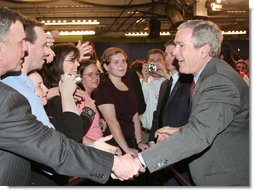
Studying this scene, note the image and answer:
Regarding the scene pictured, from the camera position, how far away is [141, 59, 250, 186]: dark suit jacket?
73.4 inches

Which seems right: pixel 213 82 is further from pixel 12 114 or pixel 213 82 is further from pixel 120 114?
pixel 120 114

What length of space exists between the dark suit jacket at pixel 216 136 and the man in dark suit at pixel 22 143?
431mm

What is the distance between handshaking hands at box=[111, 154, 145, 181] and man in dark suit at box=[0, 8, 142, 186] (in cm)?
21

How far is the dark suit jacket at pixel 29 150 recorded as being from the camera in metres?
1.37

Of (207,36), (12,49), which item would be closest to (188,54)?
(207,36)

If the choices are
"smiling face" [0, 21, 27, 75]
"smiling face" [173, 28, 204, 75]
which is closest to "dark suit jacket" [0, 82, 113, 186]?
"smiling face" [0, 21, 27, 75]

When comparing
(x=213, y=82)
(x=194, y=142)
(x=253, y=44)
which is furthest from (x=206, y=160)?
(x=253, y=44)

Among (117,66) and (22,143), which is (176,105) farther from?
(22,143)

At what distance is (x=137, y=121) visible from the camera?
11.2 feet

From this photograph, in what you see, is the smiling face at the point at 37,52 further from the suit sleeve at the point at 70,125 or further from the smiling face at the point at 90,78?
the smiling face at the point at 90,78

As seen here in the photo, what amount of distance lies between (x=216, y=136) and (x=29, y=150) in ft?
3.32

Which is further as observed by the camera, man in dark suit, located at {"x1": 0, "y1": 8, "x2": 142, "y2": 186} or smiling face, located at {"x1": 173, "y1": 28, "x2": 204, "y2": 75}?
smiling face, located at {"x1": 173, "y1": 28, "x2": 204, "y2": 75}

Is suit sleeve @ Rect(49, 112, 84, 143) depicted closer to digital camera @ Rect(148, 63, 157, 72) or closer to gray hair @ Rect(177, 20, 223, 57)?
gray hair @ Rect(177, 20, 223, 57)

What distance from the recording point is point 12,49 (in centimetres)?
150
